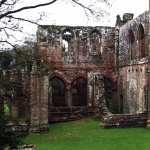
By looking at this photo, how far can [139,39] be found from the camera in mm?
26625

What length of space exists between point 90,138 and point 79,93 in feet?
45.1

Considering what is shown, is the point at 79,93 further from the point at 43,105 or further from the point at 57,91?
the point at 43,105

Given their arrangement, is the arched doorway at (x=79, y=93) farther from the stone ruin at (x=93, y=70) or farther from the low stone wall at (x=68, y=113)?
the low stone wall at (x=68, y=113)

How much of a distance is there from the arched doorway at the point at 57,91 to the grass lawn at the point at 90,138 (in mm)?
8335

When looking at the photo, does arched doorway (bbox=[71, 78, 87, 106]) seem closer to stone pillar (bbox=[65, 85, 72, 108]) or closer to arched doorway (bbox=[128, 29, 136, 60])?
stone pillar (bbox=[65, 85, 72, 108])

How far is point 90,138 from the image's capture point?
18.8 meters

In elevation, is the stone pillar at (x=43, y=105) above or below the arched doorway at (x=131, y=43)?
below

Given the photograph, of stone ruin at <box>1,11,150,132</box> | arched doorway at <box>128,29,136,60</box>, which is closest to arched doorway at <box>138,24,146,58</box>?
stone ruin at <box>1,11,150,132</box>

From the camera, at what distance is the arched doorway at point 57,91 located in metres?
31.9

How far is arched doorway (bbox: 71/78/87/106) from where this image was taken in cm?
3180

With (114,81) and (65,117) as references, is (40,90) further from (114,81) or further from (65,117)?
(114,81)

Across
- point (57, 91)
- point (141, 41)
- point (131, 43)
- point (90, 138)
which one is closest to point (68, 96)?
point (57, 91)

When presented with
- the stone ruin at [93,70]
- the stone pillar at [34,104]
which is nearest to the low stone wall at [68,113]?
the stone ruin at [93,70]

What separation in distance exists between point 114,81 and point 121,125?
9418mm
